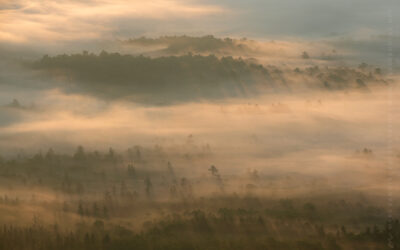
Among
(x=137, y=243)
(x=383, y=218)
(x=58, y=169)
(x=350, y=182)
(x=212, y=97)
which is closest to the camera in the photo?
(x=137, y=243)

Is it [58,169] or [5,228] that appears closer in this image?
[5,228]

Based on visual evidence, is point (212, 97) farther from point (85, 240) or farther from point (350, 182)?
point (85, 240)

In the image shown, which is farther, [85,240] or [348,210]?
[348,210]

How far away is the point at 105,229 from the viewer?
66250 mm

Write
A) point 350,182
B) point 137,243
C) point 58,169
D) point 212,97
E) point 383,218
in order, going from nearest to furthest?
point 137,243 → point 383,218 → point 350,182 → point 58,169 → point 212,97

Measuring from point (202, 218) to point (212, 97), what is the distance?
10226 centimetres

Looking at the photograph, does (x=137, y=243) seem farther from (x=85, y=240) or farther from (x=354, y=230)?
(x=354, y=230)

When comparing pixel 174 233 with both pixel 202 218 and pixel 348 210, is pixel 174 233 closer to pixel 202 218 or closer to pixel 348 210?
pixel 202 218

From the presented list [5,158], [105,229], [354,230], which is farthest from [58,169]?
[354,230]

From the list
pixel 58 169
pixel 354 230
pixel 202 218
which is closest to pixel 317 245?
pixel 354 230

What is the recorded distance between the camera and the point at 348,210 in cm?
7088

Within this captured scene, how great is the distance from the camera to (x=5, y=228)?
6300cm

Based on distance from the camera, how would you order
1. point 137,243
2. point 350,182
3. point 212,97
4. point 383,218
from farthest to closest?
point 212,97 → point 350,182 → point 383,218 → point 137,243

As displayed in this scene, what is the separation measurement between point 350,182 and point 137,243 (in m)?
29.6
